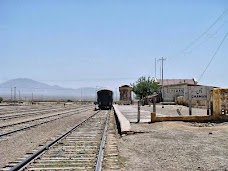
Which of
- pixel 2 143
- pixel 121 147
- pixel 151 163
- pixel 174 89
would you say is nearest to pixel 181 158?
pixel 151 163

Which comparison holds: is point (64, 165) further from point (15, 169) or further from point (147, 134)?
point (147, 134)

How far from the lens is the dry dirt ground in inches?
361

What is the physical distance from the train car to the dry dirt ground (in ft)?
135

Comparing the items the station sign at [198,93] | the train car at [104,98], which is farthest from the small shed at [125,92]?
the station sign at [198,93]

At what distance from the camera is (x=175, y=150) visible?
1153 centimetres

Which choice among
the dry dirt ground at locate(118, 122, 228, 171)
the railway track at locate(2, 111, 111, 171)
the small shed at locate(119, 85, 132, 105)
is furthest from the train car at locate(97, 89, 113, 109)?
the railway track at locate(2, 111, 111, 171)

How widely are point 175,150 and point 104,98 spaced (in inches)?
1858

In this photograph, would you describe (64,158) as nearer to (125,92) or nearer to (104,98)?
(104,98)

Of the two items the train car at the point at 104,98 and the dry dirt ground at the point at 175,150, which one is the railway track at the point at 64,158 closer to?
the dry dirt ground at the point at 175,150

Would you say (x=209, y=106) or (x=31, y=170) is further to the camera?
(x=209, y=106)

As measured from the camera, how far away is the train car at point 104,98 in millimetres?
58469

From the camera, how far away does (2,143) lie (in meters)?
14.3

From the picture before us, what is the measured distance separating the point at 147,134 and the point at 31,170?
8.15m

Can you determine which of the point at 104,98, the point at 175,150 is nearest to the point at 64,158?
the point at 175,150
